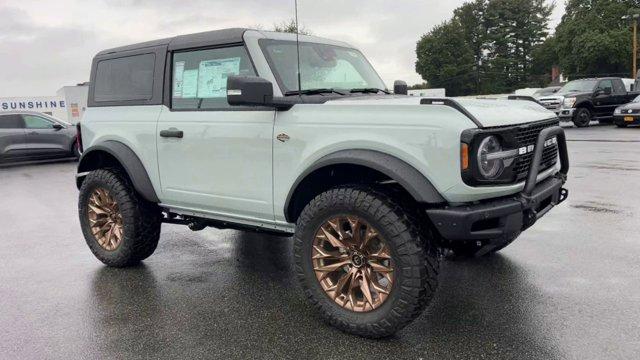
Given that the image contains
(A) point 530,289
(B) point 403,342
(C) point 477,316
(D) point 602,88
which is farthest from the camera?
(D) point 602,88

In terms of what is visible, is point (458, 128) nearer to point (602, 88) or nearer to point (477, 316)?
point (477, 316)

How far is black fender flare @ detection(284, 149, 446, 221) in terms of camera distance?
308 cm

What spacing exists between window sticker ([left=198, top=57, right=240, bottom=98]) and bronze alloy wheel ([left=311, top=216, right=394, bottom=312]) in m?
1.48

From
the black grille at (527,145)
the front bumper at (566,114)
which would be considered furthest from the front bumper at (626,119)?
the black grille at (527,145)

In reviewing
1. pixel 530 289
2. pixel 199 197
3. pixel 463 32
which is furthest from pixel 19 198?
pixel 463 32

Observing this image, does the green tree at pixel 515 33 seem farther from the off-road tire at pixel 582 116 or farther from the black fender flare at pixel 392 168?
the black fender flare at pixel 392 168

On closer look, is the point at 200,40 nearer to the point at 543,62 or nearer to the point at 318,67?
the point at 318,67

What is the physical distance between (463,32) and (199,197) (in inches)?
3124

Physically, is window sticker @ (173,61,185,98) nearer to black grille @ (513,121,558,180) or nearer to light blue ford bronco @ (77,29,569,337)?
light blue ford bronco @ (77,29,569,337)

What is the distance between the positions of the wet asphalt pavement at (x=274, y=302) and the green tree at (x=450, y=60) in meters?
72.1

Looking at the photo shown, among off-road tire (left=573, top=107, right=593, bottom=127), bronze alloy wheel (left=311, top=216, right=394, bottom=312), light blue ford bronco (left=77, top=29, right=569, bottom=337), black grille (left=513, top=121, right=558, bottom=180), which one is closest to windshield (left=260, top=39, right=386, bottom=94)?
light blue ford bronco (left=77, top=29, right=569, bottom=337)

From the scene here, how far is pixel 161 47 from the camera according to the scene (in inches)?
182

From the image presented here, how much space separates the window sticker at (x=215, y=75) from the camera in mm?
4188

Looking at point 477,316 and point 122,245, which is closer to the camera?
point 477,316
